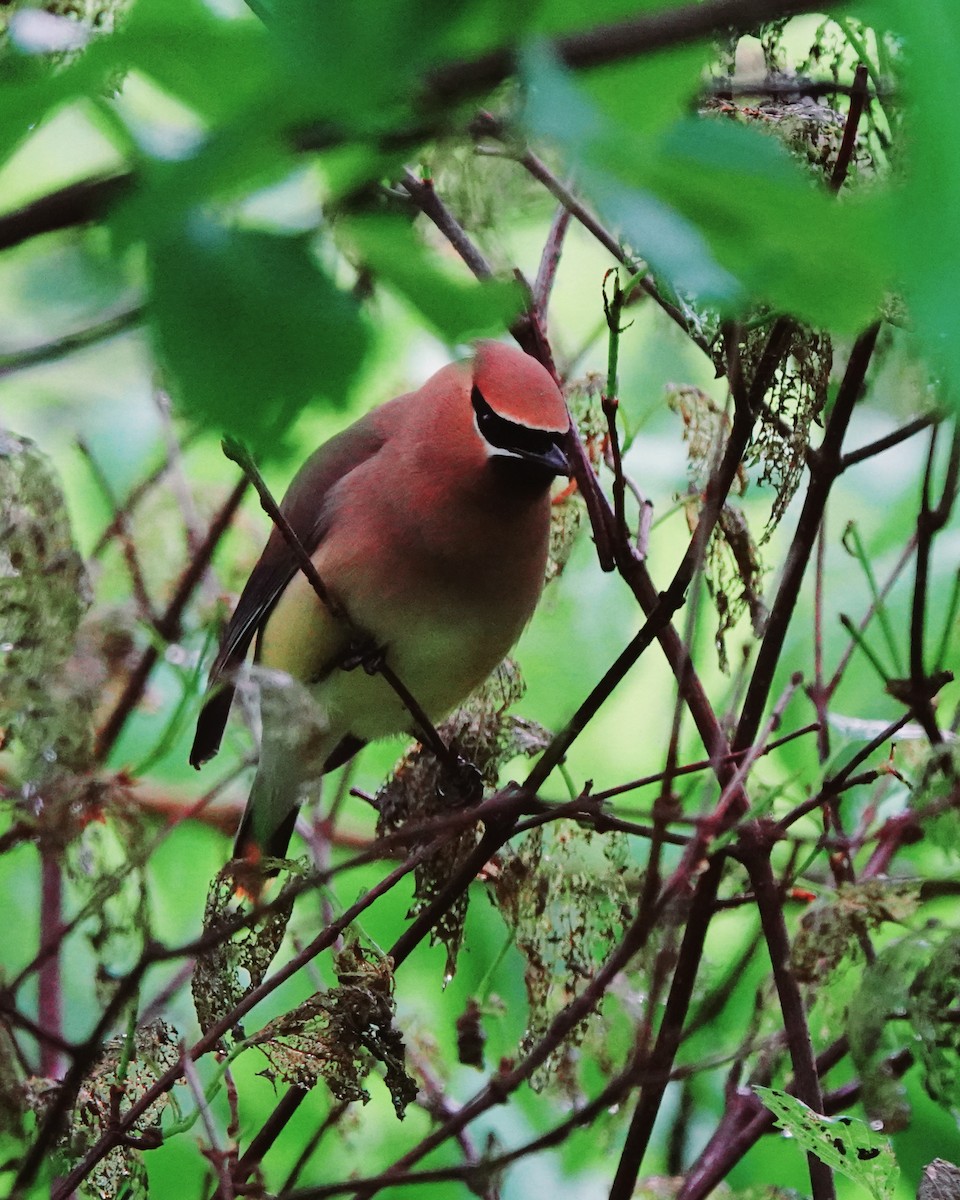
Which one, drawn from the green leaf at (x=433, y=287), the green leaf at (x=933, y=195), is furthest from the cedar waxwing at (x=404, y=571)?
the green leaf at (x=933, y=195)

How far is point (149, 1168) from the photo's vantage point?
225cm

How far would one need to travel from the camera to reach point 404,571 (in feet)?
8.44

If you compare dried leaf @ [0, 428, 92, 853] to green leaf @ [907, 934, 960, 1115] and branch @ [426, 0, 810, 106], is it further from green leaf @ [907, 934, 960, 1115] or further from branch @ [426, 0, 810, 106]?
branch @ [426, 0, 810, 106]

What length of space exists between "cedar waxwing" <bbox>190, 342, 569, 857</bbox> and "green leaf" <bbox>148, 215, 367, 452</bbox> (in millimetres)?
1808

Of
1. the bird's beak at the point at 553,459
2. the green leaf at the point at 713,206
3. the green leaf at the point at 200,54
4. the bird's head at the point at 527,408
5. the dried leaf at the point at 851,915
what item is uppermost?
the bird's head at the point at 527,408

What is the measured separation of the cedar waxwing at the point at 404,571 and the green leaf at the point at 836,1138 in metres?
1.13

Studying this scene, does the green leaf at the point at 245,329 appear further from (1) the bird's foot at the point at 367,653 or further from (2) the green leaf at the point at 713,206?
(1) the bird's foot at the point at 367,653

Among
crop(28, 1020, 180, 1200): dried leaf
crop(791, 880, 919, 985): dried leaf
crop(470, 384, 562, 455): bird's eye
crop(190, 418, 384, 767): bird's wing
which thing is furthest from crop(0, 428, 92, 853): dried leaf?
crop(190, 418, 384, 767): bird's wing

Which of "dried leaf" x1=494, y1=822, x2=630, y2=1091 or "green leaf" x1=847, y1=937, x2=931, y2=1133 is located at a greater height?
"dried leaf" x1=494, y1=822, x2=630, y2=1091

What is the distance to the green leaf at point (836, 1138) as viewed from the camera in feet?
4.62

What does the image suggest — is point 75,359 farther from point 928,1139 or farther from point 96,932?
point 928,1139

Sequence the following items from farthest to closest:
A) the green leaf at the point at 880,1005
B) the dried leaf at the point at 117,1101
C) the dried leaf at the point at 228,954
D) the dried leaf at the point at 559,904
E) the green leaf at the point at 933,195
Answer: the dried leaf at the point at 559,904
the dried leaf at the point at 228,954
the dried leaf at the point at 117,1101
the green leaf at the point at 880,1005
the green leaf at the point at 933,195

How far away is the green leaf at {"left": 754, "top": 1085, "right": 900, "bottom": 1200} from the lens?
4.62 feet

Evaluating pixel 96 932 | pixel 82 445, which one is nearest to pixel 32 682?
pixel 96 932
